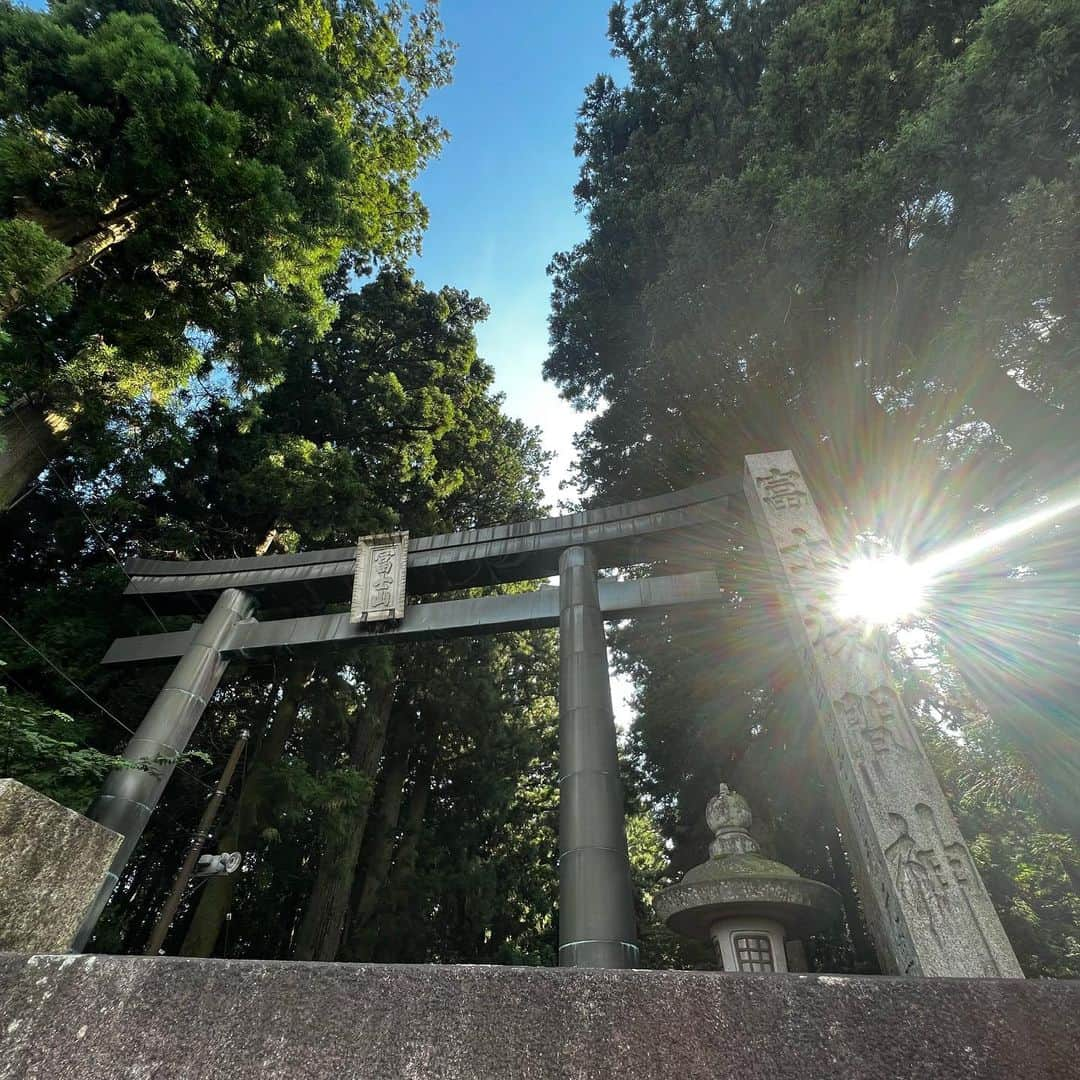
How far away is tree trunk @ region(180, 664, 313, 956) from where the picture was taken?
27.6 ft

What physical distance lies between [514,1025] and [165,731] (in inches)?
293

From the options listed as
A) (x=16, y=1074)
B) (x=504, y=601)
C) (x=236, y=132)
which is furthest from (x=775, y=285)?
(x=16, y=1074)

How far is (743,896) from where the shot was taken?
462cm

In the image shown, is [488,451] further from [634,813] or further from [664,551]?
[634,813]

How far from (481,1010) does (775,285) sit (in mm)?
9870

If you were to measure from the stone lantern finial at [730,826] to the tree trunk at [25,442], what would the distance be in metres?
8.47

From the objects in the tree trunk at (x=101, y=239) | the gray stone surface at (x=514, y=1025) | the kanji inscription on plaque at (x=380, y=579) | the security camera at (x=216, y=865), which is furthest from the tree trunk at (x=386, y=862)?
the gray stone surface at (x=514, y=1025)

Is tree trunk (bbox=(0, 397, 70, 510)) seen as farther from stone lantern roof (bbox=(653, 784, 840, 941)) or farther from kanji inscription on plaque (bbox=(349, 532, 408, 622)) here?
stone lantern roof (bbox=(653, 784, 840, 941))

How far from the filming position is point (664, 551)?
8250 millimetres

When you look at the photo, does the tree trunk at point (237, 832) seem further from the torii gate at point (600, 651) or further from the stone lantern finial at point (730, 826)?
the stone lantern finial at point (730, 826)

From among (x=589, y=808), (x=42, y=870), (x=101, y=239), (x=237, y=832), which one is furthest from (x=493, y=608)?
(x=101, y=239)

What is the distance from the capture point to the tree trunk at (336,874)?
9398 mm

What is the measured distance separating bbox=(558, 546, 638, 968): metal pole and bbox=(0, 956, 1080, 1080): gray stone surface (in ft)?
12.6

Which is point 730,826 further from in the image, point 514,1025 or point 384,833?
point 384,833
